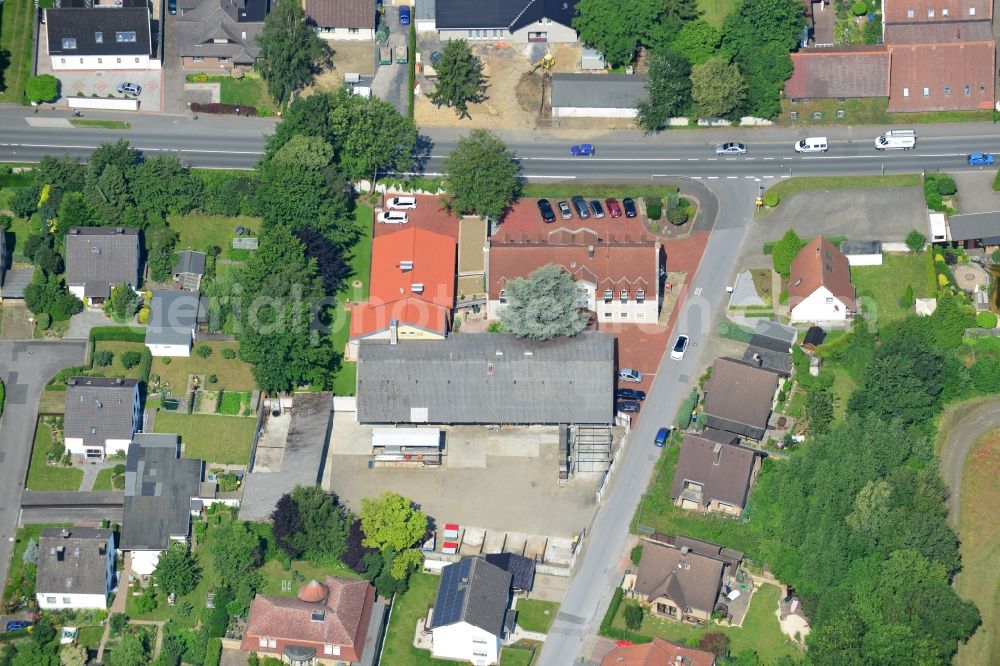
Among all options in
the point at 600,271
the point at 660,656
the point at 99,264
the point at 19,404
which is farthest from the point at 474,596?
the point at 99,264

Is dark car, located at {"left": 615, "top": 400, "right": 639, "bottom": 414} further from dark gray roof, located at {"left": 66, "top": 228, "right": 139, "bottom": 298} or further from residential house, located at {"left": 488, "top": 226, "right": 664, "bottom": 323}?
dark gray roof, located at {"left": 66, "top": 228, "right": 139, "bottom": 298}

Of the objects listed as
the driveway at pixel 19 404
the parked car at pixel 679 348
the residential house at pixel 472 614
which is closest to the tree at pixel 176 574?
the driveway at pixel 19 404

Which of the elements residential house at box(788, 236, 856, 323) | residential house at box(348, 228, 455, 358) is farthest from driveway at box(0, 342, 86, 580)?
residential house at box(788, 236, 856, 323)

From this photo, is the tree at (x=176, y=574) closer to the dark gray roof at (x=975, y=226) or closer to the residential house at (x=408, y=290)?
the residential house at (x=408, y=290)

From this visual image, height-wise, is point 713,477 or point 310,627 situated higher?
point 713,477

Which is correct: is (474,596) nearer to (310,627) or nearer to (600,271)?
(310,627)

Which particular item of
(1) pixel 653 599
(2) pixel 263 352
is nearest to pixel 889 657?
(1) pixel 653 599

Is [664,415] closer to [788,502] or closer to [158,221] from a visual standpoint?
[788,502]
